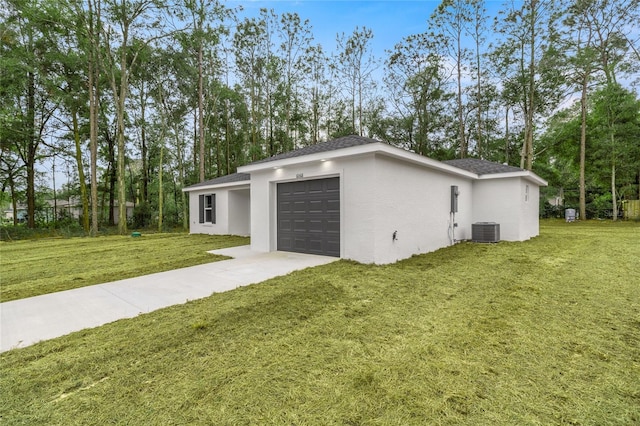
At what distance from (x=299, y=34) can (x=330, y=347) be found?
20.9 metres

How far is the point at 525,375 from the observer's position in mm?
2035

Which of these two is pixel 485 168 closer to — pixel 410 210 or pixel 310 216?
pixel 410 210

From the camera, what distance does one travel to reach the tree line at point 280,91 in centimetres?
1376

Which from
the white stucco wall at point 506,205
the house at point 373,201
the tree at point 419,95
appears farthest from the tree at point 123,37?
the white stucco wall at point 506,205

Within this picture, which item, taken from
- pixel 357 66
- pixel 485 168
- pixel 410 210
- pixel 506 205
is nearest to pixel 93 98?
pixel 410 210

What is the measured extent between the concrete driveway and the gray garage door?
90 centimetres

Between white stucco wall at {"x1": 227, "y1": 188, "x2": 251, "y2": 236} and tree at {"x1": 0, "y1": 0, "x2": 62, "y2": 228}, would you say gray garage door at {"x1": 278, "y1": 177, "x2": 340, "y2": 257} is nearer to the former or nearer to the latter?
white stucco wall at {"x1": 227, "y1": 188, "x2": 251, "y2": 236}

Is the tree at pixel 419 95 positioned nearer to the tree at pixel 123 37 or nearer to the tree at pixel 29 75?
the tree at pixel 123 37

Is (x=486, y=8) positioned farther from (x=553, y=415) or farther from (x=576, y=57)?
(x=553, y=415)

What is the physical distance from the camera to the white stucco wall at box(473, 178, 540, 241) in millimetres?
9287

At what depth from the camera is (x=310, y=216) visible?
7.00 meters

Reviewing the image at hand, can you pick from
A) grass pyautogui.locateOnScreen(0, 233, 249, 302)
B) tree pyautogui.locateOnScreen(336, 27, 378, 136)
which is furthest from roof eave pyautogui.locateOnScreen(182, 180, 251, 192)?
tree pyautogui.locateOnScreen(336, 27, 378, 136)

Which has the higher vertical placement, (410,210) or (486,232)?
(410,210)

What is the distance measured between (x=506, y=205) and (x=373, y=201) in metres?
6.43
